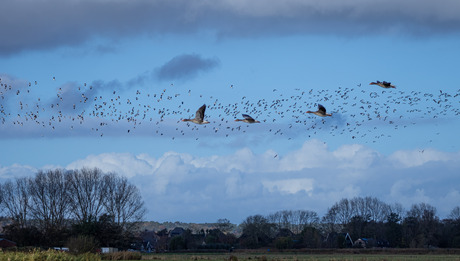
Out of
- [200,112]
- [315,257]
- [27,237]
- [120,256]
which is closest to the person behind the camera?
[200,112]

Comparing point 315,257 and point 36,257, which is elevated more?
point 315,257

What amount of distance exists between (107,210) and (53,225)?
9975mm

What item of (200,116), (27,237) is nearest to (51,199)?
(27,237)

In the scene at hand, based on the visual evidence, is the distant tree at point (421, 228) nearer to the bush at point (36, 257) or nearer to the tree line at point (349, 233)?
the tree line at point (349, 233)

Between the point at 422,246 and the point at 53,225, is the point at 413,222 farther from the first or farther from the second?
the point at 53,225

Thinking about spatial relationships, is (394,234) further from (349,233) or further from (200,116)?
(200,116)

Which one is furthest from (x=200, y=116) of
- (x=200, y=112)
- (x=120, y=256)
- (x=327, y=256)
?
(x=327, y=256)

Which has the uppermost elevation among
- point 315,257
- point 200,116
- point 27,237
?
point 200,116

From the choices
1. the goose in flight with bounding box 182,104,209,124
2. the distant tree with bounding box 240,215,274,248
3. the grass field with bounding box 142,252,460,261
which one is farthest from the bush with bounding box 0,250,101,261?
the distant tree with bounding box 240,215,274,248

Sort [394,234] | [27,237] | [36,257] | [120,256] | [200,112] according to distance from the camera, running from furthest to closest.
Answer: [394,234] → [27,237] → [120,256] → [36,257] → [200,112]

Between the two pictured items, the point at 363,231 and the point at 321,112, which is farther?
the point at 363,231

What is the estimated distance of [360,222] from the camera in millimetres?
144500

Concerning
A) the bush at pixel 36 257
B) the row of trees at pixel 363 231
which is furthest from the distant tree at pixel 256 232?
the bush at pixel 36 257

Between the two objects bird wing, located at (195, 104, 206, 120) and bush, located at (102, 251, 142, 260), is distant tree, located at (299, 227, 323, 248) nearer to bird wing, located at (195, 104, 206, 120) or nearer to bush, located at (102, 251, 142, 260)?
bush, located at (102, 251, 142, 260)
